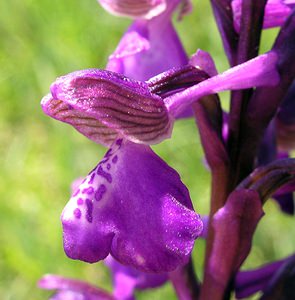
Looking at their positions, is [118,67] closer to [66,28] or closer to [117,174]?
[117,174]

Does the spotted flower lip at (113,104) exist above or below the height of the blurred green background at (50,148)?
above

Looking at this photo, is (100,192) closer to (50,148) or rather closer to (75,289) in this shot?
(75,289)

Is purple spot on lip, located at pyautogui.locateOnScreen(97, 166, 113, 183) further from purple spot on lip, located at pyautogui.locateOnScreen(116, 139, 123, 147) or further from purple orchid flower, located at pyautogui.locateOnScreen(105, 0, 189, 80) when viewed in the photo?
purple orchid flower, located at pyautogui.locateOnScreen(105, 0, 189, 80)

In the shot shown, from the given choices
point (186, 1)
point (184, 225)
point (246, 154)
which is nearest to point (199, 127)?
point (246, 154)

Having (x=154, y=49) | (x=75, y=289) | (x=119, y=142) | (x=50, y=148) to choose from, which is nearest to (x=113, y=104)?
(x=119, y=142)

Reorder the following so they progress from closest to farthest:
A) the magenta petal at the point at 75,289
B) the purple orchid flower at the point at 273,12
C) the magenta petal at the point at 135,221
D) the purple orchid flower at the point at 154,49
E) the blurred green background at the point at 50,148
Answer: the magenta petal at the point at 135,221 < the purple orchid flower at the point at 273,12 < the purple orchid flower at the point at 154,49 < the magenta petal at the point at 75,289 < the blurred green background at the point at 50,148

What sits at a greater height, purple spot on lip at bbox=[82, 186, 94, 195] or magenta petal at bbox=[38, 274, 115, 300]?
purple spot on lip at bbox=[82, 186, 94, 195]

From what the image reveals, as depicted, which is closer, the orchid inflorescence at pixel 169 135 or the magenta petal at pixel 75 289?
the orchid inflorescence at pixel 169 135

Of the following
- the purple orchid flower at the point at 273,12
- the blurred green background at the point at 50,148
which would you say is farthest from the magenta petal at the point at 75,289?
the blurred green background at the point at 50,148

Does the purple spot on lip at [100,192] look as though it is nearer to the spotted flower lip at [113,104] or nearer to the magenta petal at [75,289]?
the spotted flower lip at [113,104]

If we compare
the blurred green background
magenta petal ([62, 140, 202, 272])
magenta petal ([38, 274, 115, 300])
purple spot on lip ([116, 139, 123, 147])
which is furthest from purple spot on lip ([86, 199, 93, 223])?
the blurred green background
